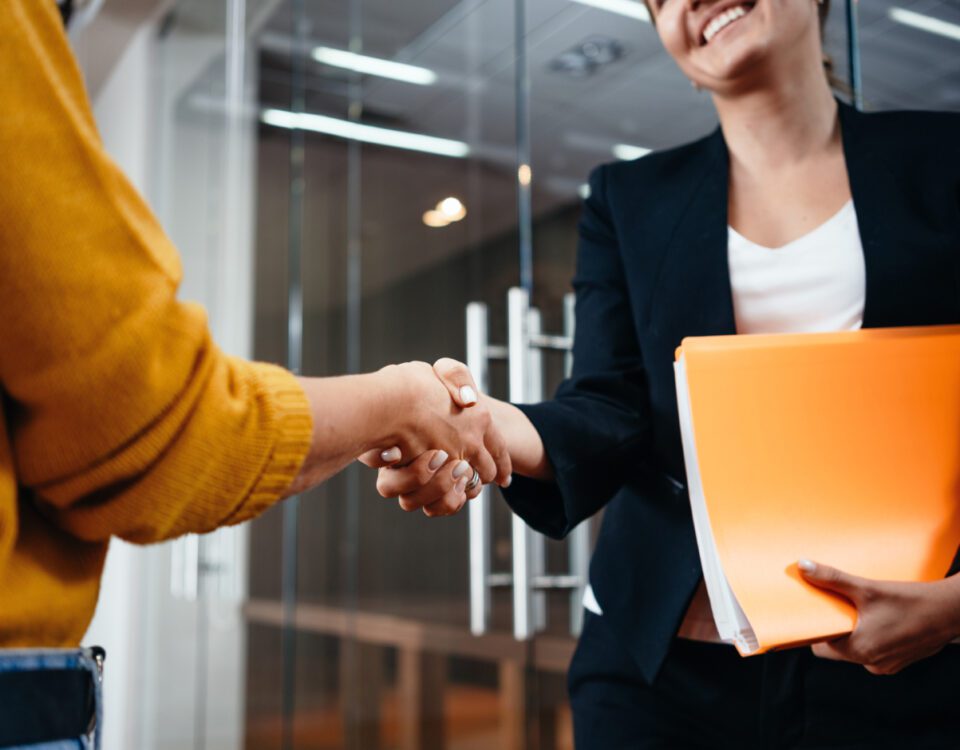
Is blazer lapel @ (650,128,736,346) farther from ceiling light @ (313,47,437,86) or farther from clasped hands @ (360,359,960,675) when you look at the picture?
ceiling light @ (313,47,437,86)

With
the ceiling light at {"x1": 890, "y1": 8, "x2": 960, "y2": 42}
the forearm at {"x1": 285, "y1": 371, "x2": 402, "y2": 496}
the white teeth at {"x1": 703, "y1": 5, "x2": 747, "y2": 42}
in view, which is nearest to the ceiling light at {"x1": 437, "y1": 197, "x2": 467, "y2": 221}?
the ceiling light at {"x1": 890, "y1": 8, "x2": 960, "y2": 42}

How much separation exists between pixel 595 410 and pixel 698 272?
0.18 m

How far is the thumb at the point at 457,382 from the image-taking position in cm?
95

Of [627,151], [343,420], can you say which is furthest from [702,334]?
[627,151]

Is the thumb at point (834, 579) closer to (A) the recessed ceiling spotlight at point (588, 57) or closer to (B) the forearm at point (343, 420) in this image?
(B) the forearm at point (343, 420)

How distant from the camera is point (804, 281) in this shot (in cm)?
98

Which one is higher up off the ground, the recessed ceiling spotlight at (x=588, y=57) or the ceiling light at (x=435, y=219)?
the recessed ceiling spotlight at (x=588, y=57)

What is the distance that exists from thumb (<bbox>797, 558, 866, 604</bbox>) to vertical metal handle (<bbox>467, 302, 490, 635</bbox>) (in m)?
1.12

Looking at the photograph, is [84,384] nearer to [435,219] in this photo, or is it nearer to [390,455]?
[390,455]

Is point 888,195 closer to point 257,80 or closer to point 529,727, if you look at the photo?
point 529,727

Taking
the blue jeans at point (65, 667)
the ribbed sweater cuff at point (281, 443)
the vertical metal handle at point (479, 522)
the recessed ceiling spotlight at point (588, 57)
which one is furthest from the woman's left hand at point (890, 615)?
the recessed ceiling spotlight at point (588, 57)

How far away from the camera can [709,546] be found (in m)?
0.90

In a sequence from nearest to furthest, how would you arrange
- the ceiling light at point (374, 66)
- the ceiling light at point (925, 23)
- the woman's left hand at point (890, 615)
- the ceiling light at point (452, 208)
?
the woman's left hand at point (890, 615)
the ceiling light at point (925, 23)
the ceiling light at point (452, 208)
the ceiling light at point (374, 66)

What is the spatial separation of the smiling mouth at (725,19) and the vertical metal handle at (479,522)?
0.95 metres
